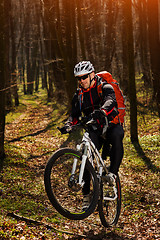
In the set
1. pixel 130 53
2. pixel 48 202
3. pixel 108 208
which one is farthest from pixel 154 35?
pixel 108 208

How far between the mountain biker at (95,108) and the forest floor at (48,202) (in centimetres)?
128

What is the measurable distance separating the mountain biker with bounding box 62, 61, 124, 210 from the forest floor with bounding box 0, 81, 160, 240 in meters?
1.28

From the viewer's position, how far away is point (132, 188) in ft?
27.9

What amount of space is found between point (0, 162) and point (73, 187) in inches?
235

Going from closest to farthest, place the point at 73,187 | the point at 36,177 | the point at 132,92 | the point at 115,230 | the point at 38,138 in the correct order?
the point at 73,187, the point at 115,230, the point at 36,177, the point at 132,92, the point at 38,138

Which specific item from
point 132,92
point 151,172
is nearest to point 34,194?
point 151,172

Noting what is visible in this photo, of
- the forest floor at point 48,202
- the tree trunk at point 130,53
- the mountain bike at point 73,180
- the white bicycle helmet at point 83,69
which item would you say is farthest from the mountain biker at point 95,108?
the tree trunk at point 130,53

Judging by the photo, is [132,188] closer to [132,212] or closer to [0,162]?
[132,212]

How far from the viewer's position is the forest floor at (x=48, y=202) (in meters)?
5.61

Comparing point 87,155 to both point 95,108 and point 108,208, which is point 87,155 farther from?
point 108,208

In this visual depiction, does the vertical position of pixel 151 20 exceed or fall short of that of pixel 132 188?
it exceeds it

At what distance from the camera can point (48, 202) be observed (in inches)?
297

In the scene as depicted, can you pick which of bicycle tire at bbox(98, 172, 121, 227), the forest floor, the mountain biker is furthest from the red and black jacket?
the forest floor

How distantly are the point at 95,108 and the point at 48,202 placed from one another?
11.5 feet
